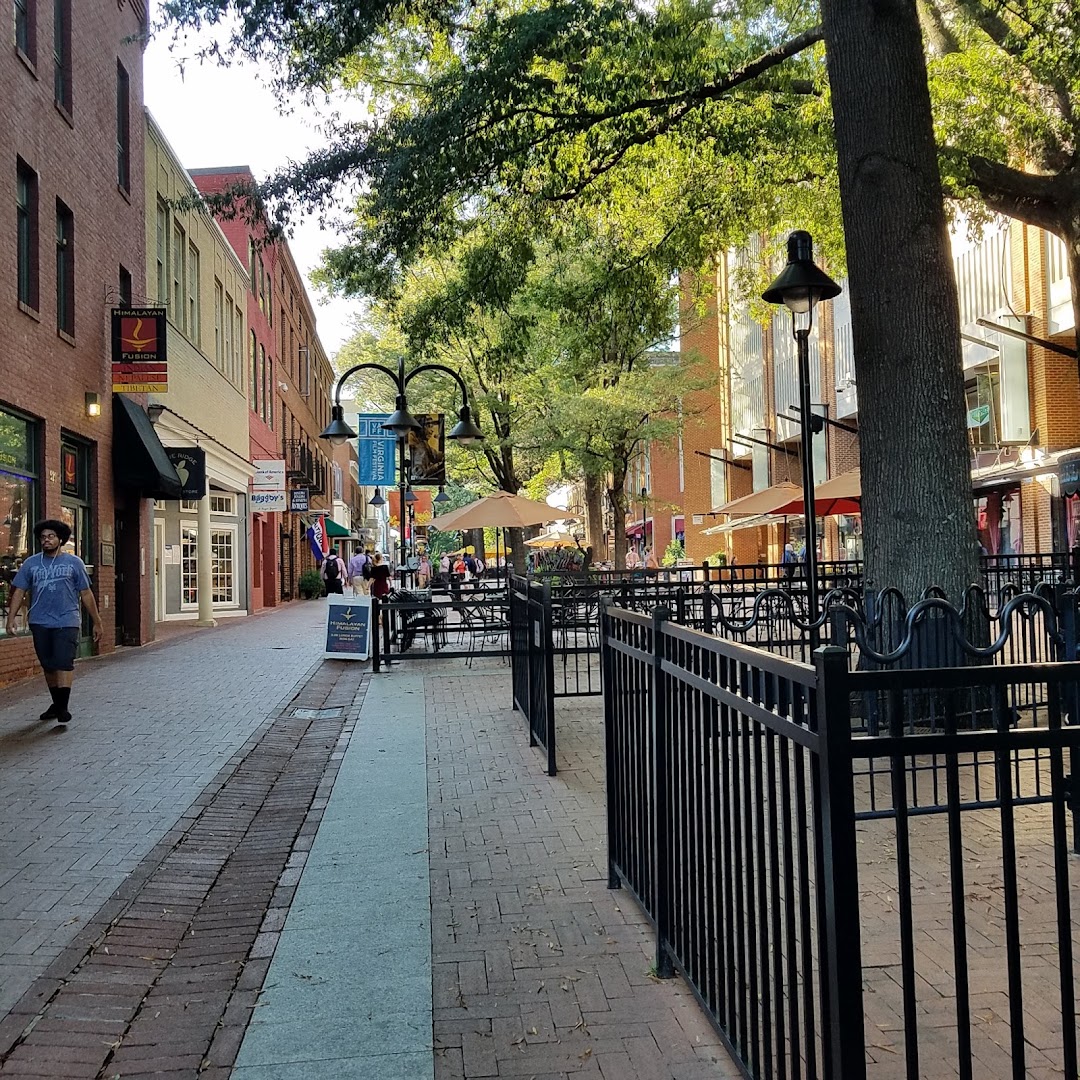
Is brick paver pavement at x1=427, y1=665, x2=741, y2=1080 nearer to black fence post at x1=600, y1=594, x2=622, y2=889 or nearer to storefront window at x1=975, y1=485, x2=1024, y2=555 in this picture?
black fence post at x1=600, y1=594, x2=622, y2=889

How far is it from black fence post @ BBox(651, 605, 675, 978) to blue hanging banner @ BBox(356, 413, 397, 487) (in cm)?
1792

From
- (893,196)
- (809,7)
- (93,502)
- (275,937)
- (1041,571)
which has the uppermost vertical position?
(809,7)

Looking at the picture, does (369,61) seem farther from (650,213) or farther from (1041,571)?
(1041,571)

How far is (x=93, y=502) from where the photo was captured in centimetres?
1498

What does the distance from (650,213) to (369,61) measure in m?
4.34

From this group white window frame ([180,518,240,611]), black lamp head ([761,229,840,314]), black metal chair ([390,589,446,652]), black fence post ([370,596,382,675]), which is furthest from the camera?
white window frame ([180,518,240,611])

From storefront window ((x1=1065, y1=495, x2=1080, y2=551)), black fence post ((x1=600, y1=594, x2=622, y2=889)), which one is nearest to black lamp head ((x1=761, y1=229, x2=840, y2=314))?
black fence post ((x1=600, y1=594, x2=622, y2=889))

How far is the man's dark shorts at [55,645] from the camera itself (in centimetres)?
879

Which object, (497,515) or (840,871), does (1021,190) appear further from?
(840,871)

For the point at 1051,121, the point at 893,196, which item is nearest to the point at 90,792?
the point at 893,196

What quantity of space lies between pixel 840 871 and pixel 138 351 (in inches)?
615

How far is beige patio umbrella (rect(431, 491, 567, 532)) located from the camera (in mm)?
18453

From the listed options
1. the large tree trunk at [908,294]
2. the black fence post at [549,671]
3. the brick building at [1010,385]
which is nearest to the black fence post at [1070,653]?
the large tree trunk at [908,294]

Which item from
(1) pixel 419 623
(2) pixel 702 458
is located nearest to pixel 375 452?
(1) pixel 419 623
